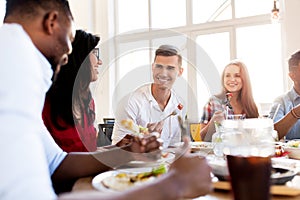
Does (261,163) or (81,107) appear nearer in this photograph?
(261,163)

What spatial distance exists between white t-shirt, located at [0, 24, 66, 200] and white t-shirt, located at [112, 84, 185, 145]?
3.46 feet

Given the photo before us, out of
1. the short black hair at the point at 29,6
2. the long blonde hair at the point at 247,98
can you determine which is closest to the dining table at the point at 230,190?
the short black hair at the point at 29,6

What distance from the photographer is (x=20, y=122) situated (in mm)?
499

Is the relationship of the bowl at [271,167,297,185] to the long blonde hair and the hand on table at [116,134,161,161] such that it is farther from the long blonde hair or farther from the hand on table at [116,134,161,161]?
the long blonde hair

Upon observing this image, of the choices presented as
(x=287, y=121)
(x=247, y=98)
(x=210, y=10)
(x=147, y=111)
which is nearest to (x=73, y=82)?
(x=147, y=111)

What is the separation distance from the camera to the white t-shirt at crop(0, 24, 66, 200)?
46 centimetres

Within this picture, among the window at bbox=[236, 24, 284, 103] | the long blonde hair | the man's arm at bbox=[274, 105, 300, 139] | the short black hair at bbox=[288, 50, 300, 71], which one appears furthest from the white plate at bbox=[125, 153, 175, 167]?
the window at bbox=[236, 24, 284, 103]

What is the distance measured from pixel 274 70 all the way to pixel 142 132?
3052 mm

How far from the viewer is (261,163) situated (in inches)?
23.0

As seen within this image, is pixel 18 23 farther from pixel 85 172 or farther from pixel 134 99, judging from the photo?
pixel 134 99

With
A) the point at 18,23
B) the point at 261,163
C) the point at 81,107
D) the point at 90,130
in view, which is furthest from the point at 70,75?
the point at 261,163

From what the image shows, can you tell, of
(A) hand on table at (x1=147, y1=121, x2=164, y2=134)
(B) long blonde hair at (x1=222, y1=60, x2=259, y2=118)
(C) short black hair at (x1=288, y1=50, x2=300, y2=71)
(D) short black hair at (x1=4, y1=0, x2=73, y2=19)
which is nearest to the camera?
(D) short black hair at (x1=4, y1=0, x2=73, y2=19)

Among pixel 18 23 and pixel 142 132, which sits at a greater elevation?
pixel 18 23

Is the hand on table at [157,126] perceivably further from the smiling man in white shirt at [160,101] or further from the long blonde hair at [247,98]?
the long blonde hair at [247,98]
